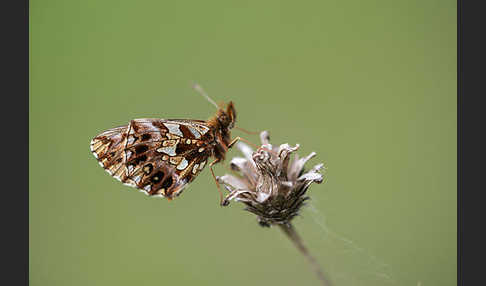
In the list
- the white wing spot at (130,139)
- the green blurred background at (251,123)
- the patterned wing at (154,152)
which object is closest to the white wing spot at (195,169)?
the patterned wing at (154,152)

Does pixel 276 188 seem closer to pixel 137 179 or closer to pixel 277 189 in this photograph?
pixel 277 189

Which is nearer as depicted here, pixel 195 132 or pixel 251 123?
pixel 195 132

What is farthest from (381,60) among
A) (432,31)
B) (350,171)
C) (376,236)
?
(376,236)

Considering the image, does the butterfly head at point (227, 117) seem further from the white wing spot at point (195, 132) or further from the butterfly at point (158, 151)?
the white wing spot at point (195, 132)

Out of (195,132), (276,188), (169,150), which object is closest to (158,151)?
(169,150)

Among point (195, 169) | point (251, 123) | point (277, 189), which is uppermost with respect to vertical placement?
point (251, 123)

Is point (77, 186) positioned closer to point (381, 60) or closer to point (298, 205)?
point (298, 205)
